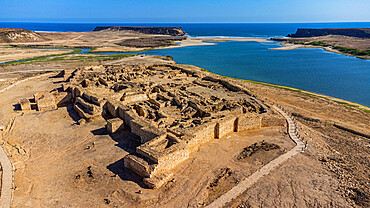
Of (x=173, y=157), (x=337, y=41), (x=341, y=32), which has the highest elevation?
(x=341, y=32)

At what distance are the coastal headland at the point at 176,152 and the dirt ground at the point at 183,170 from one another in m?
0.06

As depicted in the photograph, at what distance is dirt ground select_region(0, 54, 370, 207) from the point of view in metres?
10.6

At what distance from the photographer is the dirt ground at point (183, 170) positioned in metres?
10.6

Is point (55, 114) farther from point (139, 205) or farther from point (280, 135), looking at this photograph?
point (280, 135)

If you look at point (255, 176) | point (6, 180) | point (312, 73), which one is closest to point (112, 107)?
point (6, 180)

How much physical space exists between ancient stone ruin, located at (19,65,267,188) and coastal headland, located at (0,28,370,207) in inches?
3.6

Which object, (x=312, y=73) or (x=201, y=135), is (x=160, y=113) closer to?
(x=201, y=135)

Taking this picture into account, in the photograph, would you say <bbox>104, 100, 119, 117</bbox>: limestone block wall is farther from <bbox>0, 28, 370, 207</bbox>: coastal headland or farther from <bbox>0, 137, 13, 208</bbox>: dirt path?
<bbox>0, 137, 13, 208</bbox>: dirt path

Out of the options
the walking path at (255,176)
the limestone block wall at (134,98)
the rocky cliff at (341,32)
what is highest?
the rocky cliff at (341,32)

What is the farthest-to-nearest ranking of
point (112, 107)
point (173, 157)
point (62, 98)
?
point (62, 98)
point (112, 107)
point (173, 157)

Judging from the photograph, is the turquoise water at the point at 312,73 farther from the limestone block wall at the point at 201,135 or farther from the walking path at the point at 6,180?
the walking path at the point at 6,180

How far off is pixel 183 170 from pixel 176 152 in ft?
3.54

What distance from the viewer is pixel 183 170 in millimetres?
12539

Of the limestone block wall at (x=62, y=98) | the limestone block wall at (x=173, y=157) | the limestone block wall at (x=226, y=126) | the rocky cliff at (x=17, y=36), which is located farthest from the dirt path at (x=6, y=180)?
the rocky cliff at (x=17, y=36)
